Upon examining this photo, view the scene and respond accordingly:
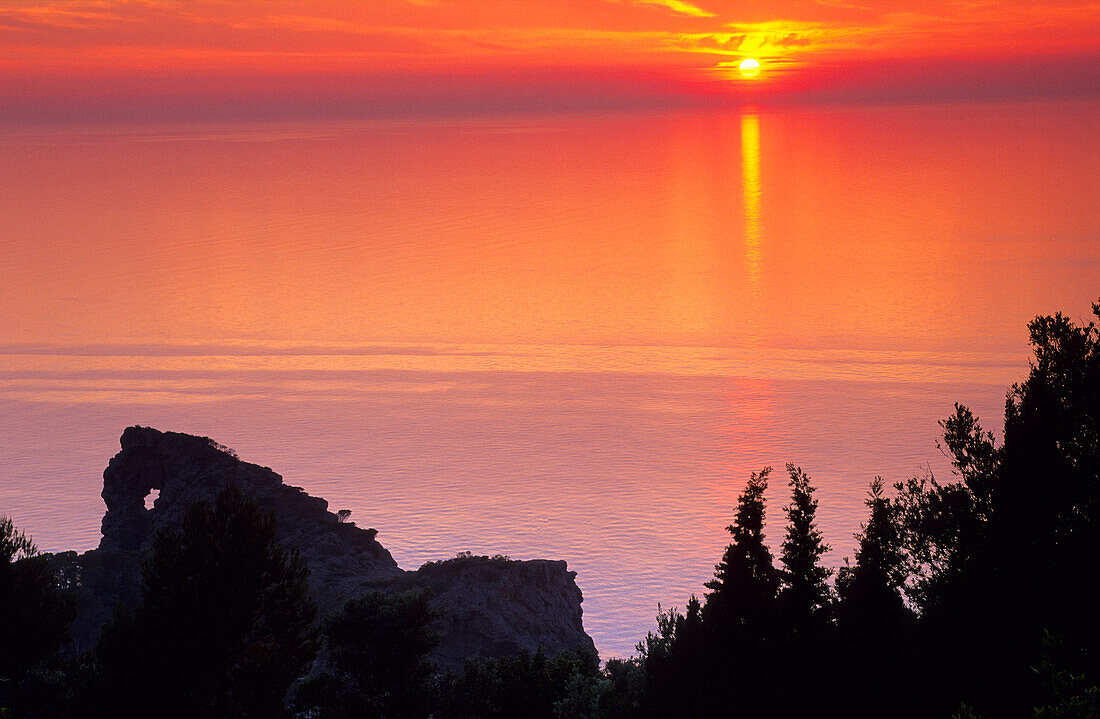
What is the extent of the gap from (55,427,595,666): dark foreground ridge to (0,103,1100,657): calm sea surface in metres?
5.50

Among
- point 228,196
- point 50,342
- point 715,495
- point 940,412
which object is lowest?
point 715,495

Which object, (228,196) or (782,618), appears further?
(228,196)

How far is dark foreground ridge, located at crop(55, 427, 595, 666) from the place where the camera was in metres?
35.5

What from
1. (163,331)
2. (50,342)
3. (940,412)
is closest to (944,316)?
(940,412)

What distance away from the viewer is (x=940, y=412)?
64.2 m

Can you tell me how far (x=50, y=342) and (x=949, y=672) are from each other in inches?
2990

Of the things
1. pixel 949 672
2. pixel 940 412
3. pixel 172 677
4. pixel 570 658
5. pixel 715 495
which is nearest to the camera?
pixel 949 672

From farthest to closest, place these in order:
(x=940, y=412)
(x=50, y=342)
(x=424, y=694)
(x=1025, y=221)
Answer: (x=1025, y=221) → (x=50, y=342) → (x=940, y=412) → (x=424, y=694)

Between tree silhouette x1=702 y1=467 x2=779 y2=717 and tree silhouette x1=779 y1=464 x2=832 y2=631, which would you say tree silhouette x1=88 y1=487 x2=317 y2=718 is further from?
tree silhouette x1=779 y1=464 x2=832 y2=631

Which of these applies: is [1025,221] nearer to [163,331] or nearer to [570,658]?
[163,331]

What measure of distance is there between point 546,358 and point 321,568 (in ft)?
136

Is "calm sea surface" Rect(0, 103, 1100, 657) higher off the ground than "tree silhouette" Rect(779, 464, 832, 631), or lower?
higher

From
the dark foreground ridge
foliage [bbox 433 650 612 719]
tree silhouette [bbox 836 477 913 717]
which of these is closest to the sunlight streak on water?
the dark foreground ridge

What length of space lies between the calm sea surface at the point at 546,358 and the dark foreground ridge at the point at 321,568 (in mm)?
5504
